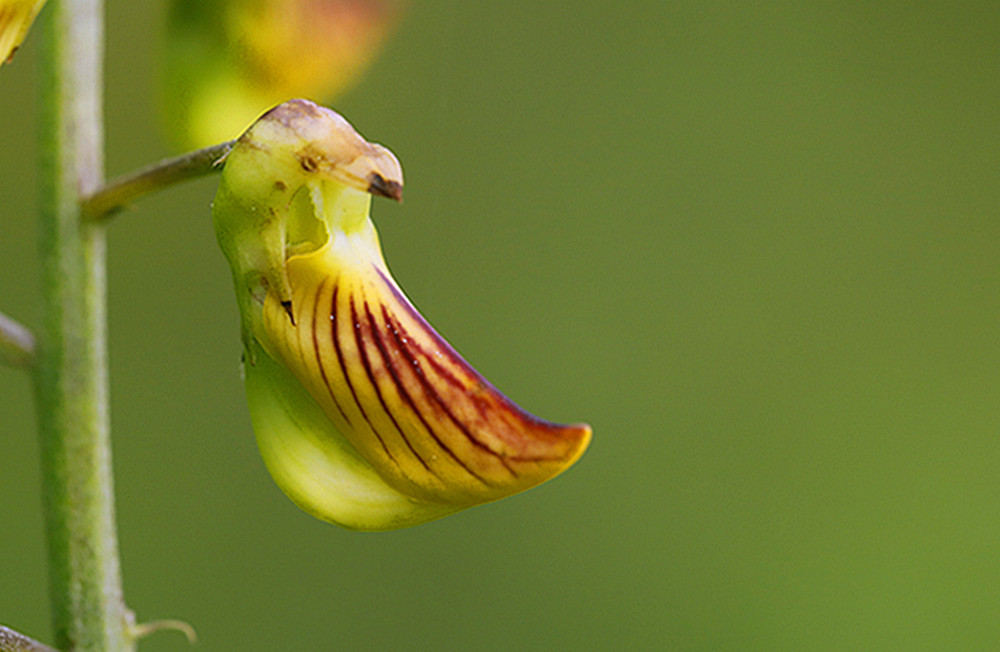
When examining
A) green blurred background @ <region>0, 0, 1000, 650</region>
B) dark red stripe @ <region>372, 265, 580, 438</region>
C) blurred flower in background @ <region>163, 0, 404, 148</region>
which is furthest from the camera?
green blurred background @ <region>0, 0, 1000, 650</region>

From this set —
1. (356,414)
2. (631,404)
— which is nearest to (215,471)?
(631,404)

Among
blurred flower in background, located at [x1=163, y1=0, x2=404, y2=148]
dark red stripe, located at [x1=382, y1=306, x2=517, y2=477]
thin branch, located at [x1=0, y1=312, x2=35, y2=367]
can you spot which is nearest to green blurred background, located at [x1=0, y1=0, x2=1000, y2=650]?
blurred flower in background, located at [x1=163, y1=0, x2=404, y2=148]

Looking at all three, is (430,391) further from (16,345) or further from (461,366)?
(16,345)

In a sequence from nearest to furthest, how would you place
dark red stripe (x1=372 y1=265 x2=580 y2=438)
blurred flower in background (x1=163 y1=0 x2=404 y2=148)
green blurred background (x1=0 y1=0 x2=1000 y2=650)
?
dark red stripe (x1=372 y1=265 x2=580 y2=438) < blurred flower in background (x1=163 y1=0 x2=404 y2=148) < green blurred background (x1=0 y1=0 x2=1000 y2=650)

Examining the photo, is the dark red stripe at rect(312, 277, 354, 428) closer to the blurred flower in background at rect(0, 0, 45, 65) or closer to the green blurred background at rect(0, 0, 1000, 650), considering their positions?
the blurred flower in background at rect(0, 0, 45, 65)

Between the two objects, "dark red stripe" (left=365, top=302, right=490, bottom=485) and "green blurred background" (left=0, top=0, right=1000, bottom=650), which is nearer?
"dark red stripe" (left=365, top=302, right=490, bottom=485)

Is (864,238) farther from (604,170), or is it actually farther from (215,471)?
(215,471)
